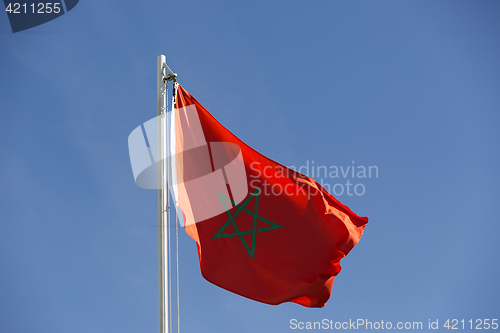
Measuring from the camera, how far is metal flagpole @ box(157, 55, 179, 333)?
31.3 ft

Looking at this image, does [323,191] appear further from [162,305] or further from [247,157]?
[162,305]

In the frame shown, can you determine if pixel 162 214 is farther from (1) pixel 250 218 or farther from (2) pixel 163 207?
(1) pixel 250 218

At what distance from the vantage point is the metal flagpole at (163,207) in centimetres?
955

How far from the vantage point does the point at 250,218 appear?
11.7m

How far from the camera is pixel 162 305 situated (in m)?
9.52

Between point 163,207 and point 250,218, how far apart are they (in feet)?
8.01

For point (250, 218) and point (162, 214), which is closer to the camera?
point (162, 214)

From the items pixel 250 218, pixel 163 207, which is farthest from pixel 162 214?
pixel 250 218

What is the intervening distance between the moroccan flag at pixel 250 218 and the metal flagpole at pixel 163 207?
54 centimetres

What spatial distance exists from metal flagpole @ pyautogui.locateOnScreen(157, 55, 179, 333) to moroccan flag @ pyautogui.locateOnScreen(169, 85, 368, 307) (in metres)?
0.54

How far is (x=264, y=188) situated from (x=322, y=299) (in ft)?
9.14

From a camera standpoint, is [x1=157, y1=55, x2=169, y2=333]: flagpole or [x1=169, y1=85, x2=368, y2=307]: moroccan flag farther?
[x1=169, y1=85, x2=368, y2=307]: moroccan flag

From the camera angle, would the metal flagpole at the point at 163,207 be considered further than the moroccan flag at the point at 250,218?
No

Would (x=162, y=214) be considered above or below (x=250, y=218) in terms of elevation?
above
